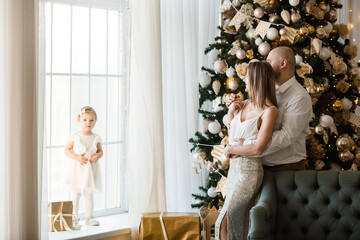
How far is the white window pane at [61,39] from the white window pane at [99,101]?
281 mm

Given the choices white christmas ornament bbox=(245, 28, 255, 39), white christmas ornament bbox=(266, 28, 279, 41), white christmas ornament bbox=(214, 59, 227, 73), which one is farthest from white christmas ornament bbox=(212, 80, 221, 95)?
white christmas ornament bbox=(266, 28, 279, 41)

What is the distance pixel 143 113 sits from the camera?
12.8 ft

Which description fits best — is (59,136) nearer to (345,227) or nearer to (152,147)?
(152,147)

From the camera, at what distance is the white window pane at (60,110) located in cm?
392

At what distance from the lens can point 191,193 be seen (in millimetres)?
4320

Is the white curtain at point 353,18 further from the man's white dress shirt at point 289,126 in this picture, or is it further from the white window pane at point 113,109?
the white window pane at point 113,109

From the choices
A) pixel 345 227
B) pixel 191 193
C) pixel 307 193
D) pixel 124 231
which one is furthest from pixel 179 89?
pixel 345 227

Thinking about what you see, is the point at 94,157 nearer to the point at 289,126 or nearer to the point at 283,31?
the point at 289,126

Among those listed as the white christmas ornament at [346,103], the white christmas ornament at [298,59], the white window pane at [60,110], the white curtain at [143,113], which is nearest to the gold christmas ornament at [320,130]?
the white christmas ornament at [346,103]

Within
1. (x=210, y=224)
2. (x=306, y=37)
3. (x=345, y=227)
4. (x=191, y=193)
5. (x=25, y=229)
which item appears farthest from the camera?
(x=191, y=193)

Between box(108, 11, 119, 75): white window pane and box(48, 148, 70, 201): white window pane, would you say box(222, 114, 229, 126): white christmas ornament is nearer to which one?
box(108, 11, 119, 75): white window pane

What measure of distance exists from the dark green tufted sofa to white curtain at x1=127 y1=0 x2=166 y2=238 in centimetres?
115

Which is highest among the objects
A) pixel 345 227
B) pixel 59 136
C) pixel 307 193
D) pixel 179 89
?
pixel 179 89

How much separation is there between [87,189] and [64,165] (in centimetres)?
31
